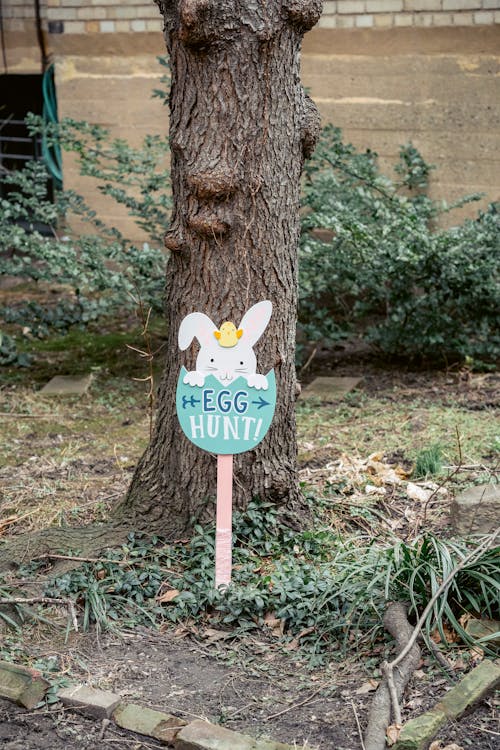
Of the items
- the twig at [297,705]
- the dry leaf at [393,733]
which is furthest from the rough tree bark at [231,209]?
the dry leaf at [393,733]

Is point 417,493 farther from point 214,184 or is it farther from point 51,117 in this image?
point 51,117

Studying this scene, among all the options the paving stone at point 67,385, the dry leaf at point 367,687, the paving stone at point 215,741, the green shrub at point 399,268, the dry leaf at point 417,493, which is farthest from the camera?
the paving stone at point 67,385

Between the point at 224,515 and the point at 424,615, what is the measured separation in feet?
3.01

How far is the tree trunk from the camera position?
405 centimetres

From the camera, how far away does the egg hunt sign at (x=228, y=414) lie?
388 cm

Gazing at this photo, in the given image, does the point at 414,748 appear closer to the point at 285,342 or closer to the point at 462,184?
the point at 285,342

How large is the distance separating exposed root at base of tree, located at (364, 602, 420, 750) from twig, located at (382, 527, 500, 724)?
0.01 m

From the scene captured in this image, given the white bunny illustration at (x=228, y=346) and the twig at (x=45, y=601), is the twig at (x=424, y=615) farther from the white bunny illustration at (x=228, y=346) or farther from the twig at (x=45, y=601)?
the twig at (x=45, y=601)

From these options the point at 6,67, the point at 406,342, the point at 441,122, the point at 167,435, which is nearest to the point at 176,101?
the point at 167,435

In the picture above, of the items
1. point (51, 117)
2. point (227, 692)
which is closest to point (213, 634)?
point (227, 692)

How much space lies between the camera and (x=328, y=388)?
23.2 ft

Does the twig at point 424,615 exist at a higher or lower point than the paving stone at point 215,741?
higher

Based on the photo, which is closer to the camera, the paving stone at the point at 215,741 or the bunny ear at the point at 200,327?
the paving stone at the point at 215,741

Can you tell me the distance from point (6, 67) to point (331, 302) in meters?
4.67
